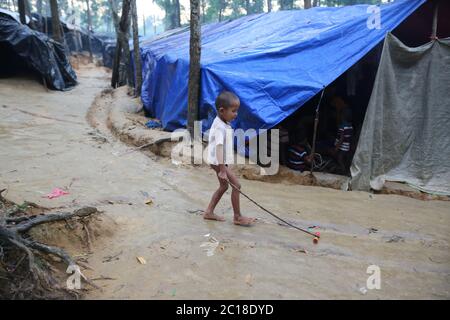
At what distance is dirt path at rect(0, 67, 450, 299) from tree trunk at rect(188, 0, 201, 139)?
0.98 metres

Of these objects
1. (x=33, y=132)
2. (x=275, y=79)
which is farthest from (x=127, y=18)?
(x=275, y=79)

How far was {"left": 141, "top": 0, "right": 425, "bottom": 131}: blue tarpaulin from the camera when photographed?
524 centimetres

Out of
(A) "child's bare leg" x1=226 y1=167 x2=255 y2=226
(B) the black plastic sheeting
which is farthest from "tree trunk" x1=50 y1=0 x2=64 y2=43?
(A) "child's bare leg" x1=226 y1=167 x2=255 y2=226

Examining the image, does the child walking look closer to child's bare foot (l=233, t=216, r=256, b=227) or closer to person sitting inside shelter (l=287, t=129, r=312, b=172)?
child's bare foot (l=233, t=216, r=256, b=227)

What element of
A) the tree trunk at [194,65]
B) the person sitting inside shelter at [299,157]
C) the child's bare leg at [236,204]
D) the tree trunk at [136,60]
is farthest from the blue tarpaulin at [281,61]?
the tree trunk at [136,60]

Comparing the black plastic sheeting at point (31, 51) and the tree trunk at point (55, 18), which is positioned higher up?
the tree trunk at point (55, 18)

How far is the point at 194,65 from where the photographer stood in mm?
6188

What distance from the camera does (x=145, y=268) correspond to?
8.83 ft

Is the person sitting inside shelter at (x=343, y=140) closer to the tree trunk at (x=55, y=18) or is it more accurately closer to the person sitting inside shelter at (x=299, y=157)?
the person sitting inside shelter at (x=299, y=157)

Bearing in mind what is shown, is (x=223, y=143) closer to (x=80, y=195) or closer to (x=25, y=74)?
(x=80, y=195)

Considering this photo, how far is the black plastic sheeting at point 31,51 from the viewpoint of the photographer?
37.0 feet

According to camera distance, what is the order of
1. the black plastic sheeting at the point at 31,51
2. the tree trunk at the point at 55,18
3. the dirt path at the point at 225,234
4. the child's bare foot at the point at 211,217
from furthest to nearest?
the tree trunk at the point at 55,18 → the black plastic sheeting at the point at 31,51 → the child's bare foot at the point at 211,217 → the dirt path at the point at 225,234

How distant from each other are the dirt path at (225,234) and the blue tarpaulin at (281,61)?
3.73 ft

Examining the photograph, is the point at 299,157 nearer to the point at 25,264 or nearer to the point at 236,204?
the point at 236,204
